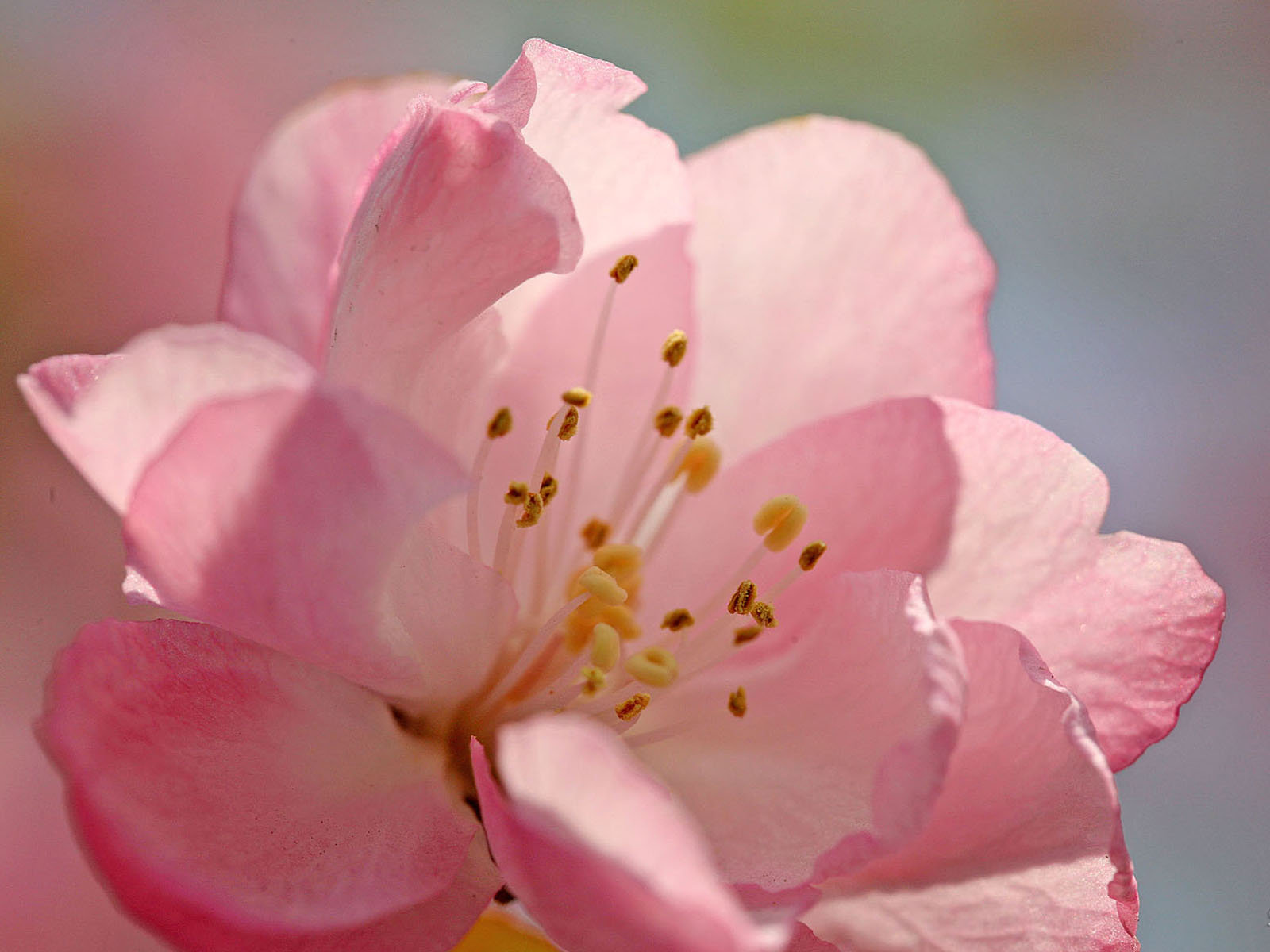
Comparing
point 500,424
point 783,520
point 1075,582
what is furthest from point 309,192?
point 1075,582

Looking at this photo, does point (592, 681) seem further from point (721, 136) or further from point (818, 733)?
point (721, 136)

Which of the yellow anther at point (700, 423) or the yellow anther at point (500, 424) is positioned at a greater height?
the yellow anther at point (500, 424)

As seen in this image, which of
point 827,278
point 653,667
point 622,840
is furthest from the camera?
point 827,278

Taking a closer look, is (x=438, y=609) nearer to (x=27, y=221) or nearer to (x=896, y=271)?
(x=896, y=271)

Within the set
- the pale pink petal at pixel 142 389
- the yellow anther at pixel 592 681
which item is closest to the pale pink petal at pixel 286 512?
the pale pink petal at pixel 142 389

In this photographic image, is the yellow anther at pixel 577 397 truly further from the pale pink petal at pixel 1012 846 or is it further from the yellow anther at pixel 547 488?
the pale pink petal at pixel 1012 846
